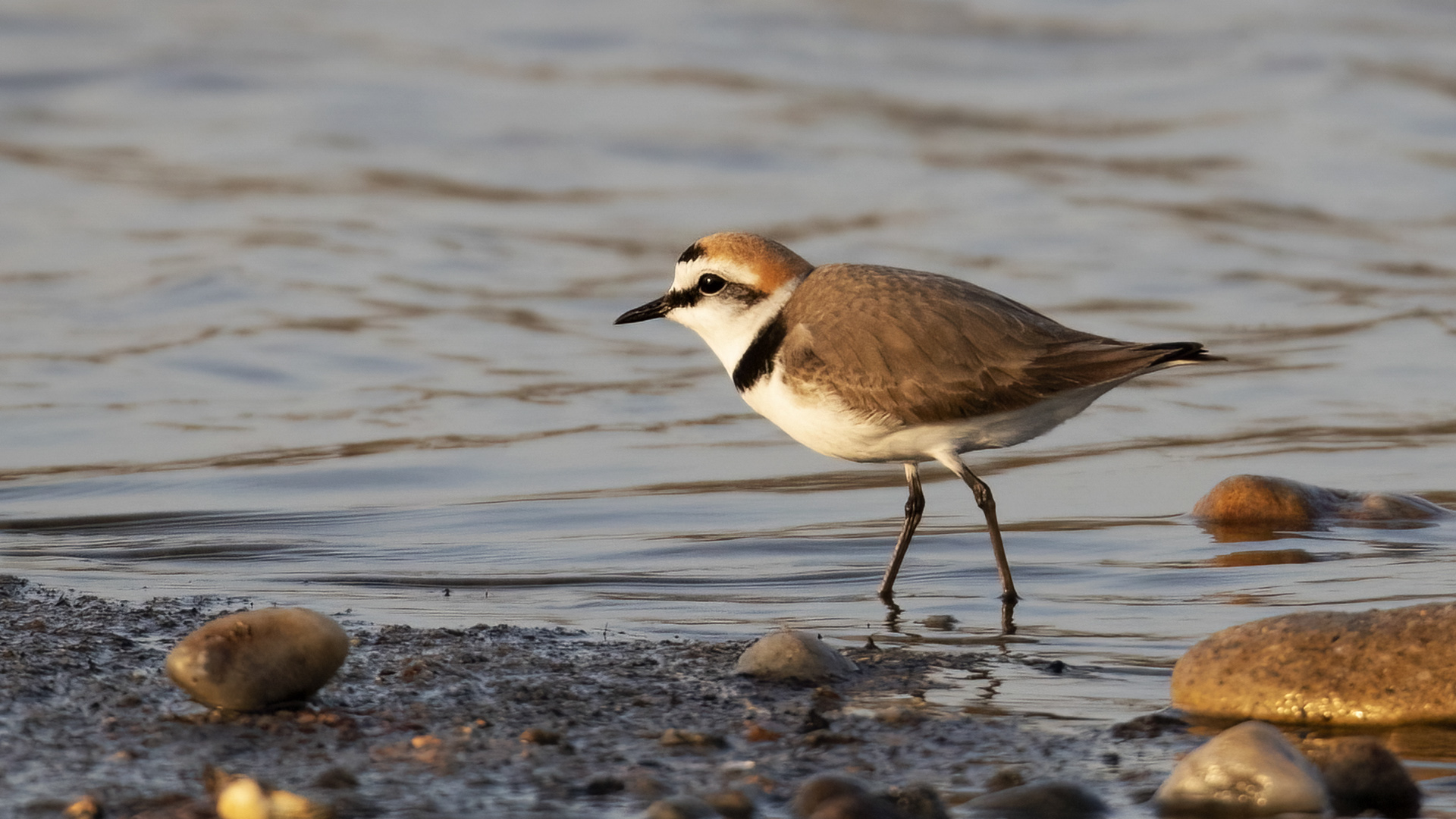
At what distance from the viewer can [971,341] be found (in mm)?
6207

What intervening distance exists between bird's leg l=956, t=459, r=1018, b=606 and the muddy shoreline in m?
1.01

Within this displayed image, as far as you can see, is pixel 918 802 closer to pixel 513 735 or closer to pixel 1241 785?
pixel 1241 785

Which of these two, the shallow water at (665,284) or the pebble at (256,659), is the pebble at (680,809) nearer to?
the pebble at (256,659)

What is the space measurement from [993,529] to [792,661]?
1577 millimetres

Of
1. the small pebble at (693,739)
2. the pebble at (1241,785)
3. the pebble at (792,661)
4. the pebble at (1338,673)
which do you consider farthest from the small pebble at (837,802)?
the pebble at (1338,673)

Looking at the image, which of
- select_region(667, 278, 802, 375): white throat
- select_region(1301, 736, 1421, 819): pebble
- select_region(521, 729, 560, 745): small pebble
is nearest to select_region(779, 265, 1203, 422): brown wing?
select_region(667, 278, 802, 375): white throat

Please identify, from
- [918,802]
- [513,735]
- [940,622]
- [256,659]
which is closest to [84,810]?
[256,659]

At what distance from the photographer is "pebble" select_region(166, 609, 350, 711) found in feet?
14.8

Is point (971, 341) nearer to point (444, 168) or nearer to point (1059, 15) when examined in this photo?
point (444, 168)

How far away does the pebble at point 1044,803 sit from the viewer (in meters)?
3.96

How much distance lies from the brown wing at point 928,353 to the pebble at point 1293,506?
1.32m

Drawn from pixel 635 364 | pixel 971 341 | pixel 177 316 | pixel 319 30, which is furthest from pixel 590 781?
pixel 319 30

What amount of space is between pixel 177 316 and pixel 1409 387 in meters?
→ 7.67

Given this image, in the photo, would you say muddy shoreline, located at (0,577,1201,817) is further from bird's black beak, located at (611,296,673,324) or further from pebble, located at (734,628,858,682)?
bird's black beak, located at (611,296,673,324)
